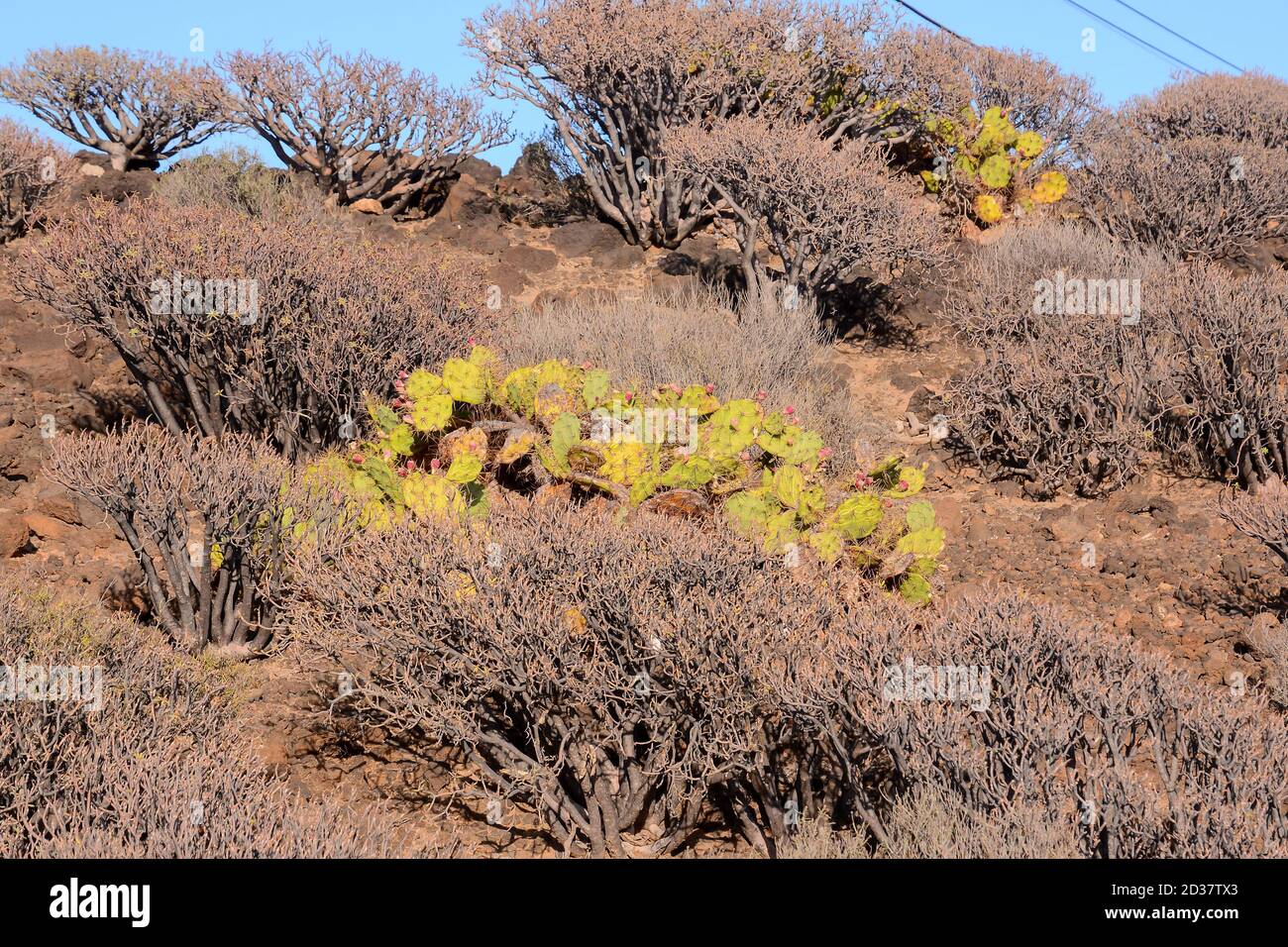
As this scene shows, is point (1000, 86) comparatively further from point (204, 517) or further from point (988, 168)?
point (204, 517)

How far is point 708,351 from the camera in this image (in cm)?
951

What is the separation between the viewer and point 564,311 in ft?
36.1

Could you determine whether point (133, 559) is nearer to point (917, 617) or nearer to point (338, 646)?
point (338, 646)

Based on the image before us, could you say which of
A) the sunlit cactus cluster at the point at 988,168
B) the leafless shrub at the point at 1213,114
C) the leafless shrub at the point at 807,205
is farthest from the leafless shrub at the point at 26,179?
the leafless shrub at the point at 1213,114

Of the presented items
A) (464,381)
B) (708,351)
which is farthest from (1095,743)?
(708,351)

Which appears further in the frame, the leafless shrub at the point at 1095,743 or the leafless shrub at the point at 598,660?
the leafless shrub at the point at 598,660

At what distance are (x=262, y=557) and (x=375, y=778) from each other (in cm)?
154

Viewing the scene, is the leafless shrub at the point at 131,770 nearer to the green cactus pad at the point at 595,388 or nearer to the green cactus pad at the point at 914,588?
the green cactus pad at the point at 595,388

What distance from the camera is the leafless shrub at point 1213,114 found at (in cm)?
1653

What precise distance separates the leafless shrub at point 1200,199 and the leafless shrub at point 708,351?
14.0 ft

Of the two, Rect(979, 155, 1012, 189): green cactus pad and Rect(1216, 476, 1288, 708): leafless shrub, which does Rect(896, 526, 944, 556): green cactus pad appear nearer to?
Rect(1216, 476, 1288, 708): leafless shrub

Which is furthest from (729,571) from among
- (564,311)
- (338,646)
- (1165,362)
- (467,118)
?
(467,118)

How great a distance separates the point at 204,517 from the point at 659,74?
29.8 ft

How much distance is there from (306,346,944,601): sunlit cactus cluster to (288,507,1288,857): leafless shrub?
2.92 ft
